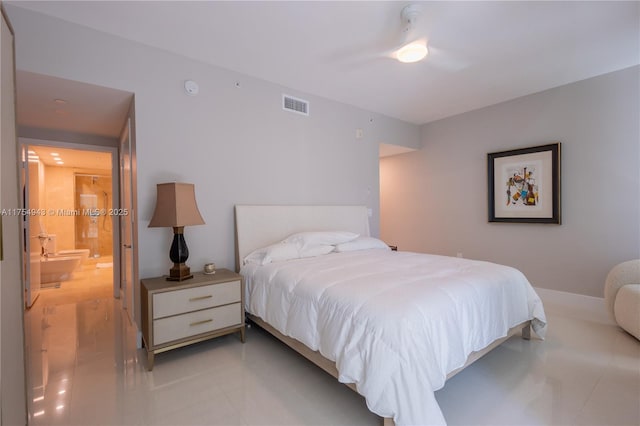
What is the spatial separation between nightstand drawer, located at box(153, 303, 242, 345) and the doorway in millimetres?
2358

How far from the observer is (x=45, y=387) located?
6.42ft

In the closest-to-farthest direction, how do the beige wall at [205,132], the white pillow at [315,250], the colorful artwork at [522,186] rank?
the beige wall at [205,132]
the white pillow at [315,250]
the colorful artwork at [522,186]

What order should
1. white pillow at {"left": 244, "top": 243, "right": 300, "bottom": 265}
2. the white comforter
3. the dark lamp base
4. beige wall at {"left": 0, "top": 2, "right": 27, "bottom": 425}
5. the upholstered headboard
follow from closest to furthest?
1. beige wall at {"left": 0, "top": 2, "right": 27, "bottom": 425}
2. the white comforter
3. the dark lamp base
4. white pillow at {"left": 244, "top": 243, "right": 300, "bottom": 265}
5. the upholstered headboard

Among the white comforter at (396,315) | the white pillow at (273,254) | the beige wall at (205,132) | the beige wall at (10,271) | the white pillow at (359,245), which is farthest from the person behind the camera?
the white pillow at (359,245)

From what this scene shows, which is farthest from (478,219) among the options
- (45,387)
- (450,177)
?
(45,387)

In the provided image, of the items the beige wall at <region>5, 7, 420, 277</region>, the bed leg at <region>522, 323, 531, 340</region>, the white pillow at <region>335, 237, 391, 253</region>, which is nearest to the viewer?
the beige wall at <region>5, 7, 420, 277</region>

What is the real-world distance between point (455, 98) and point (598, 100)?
1491 mm

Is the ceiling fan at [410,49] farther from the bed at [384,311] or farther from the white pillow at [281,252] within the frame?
the white pillow at [281,252]

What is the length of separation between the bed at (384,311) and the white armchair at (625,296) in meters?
0.72

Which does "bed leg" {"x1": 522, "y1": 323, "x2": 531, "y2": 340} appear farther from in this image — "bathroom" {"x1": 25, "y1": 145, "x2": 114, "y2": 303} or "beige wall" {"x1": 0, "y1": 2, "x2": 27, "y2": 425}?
"bathroom" {"x1": 25, "y1": 145, "x2": 114, "y2": 303}

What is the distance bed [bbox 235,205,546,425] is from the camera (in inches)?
55.4

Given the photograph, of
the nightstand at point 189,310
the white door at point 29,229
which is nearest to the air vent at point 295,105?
the nightstand at point 189,310

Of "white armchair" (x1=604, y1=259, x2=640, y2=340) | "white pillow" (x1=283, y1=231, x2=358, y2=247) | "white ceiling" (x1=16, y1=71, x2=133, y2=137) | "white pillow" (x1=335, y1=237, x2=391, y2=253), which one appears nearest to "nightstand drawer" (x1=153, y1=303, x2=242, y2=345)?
"white pillow" (x1=283, y1=231, x2=358, y2=247)

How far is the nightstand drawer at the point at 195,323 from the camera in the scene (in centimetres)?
221
